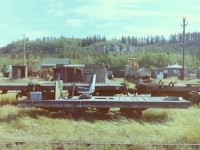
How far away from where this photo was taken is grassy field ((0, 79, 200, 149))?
7.71 meters

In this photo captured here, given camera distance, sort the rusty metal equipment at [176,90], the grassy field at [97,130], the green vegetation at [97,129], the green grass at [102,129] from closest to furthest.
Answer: the grassy field at [97,130], the green vegetation at [97,129], the green grass at [102,129], the rusty metal equipment at [176,90]

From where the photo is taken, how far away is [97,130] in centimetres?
926

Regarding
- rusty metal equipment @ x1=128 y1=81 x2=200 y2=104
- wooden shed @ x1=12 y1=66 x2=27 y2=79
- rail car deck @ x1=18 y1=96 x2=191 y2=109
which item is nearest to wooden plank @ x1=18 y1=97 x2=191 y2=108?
rail car deck @ x1=18 y1=96 x2=191 y2=109

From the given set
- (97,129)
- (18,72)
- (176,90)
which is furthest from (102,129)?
(18,72)

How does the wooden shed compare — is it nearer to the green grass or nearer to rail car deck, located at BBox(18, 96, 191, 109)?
the green grass

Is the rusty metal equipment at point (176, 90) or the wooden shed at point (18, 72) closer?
the rusty metal equipment at point (176, 90)

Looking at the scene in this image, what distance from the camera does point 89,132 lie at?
29.8 feet

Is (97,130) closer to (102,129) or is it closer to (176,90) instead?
(102,129)

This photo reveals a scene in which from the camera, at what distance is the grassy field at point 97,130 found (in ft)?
25.3

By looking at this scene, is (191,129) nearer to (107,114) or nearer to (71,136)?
(71,136)

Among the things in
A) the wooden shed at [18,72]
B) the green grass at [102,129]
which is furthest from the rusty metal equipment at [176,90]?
the wooden shed at [18,72]

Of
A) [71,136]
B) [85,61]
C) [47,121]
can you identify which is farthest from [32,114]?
[85,61]

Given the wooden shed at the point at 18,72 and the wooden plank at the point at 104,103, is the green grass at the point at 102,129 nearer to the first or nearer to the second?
the wooden plank at the point at 104,103

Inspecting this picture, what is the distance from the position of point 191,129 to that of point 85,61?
333 ft
